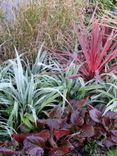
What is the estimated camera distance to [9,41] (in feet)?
13.0

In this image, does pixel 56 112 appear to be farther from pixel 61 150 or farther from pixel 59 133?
pixel 61 150

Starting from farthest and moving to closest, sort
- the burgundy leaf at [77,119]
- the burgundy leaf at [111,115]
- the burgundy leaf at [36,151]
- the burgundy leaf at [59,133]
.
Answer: the burgundy leaf at [111,115]
the burgundy leaf at [77,119]
the burgundy leaf at [59,133]
the burgundy leaf at [36,151]

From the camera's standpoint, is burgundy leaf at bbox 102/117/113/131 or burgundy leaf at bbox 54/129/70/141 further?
burgundy leaf at bbox 102/117/113/131

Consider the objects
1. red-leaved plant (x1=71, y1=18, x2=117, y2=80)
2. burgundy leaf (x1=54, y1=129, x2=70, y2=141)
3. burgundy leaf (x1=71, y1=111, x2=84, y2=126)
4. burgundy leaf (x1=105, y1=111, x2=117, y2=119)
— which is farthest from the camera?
red-leaved plant (x1=71, y1=18, x2=117, y2=80)

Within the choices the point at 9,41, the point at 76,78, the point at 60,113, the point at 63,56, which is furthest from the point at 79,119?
the point at 9,41

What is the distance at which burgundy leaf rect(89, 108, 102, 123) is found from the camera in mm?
3173

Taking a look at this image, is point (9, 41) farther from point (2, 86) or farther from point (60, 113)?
point (60, 113)

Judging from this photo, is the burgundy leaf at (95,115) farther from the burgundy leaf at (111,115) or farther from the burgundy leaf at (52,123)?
the burgundy leaf at (52,123)

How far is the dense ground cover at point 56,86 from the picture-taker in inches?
120

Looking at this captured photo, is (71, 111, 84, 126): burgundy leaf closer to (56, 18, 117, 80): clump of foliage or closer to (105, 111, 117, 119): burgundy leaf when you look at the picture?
(105, 111, 117, 119): burgundy leaf

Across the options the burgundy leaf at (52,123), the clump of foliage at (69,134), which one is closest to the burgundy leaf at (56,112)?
the clump of foliage at (69,134)

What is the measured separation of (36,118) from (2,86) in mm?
416

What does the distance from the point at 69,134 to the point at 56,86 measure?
2.04ft

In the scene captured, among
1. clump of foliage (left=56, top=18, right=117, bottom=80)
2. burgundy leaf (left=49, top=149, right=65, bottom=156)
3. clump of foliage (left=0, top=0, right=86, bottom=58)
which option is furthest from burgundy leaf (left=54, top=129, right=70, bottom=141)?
clump of foliage (left=0, top=0, right=86, bottom=58)
